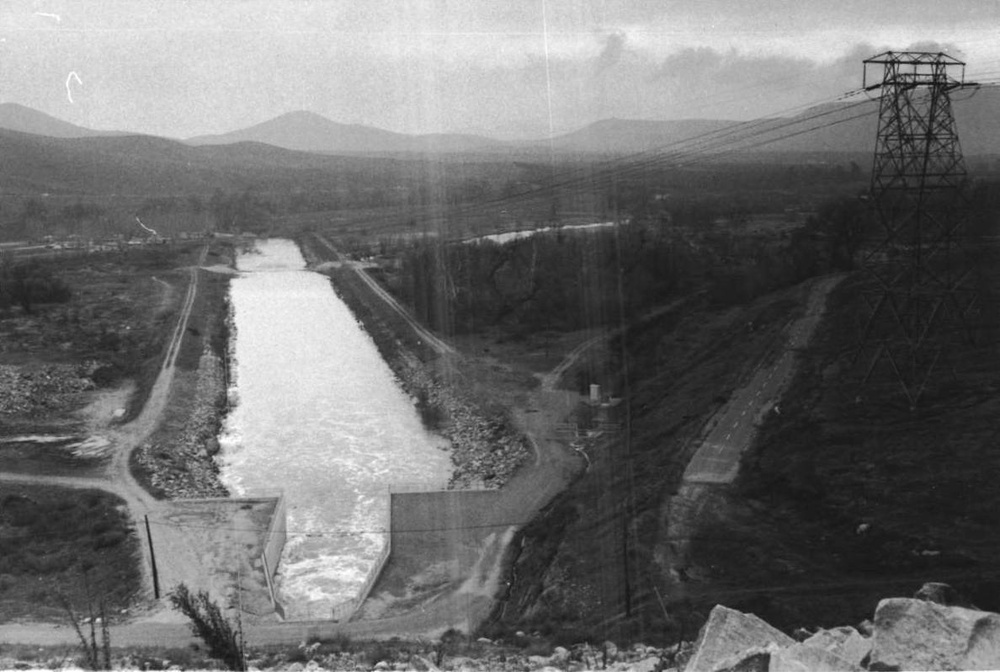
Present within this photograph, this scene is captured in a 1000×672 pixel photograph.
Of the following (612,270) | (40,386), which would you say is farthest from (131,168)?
(40,386)

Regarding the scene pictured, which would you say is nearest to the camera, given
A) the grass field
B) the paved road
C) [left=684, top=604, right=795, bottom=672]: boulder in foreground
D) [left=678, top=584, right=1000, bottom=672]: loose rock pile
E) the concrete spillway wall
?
[left=678, top=584, right=1000, bottom=672]: loose rock pile

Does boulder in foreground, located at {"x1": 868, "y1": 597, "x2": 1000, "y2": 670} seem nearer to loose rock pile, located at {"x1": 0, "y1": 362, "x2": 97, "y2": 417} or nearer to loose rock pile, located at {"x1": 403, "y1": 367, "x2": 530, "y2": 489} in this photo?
loose rock pile, located at {"x1": 403, "y1": 367, "x2": 530, "y2": 489}

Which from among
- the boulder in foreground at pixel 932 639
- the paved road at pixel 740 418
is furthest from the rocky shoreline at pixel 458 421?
the boulder in foreground at pixel 932 639

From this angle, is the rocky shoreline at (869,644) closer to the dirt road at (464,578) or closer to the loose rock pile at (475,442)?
the dirt road at (464,578)

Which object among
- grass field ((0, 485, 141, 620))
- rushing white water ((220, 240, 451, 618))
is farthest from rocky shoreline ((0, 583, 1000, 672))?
rushing white water ((220, 240, 451, 618))

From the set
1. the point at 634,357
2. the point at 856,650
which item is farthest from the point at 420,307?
the point at 856,650

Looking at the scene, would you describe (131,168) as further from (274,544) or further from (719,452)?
(719,452)
